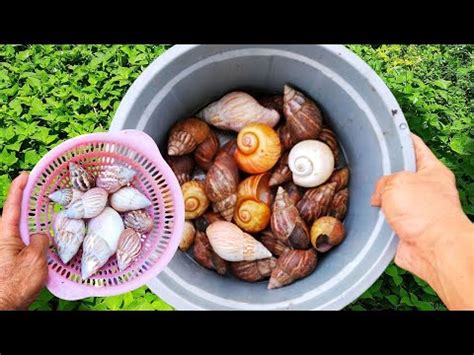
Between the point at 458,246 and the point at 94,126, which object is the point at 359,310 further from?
the point at 94,126

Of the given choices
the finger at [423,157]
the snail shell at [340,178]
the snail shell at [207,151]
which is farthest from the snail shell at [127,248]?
the finger at [423,157]

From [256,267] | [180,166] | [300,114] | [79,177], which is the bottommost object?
[256,267]

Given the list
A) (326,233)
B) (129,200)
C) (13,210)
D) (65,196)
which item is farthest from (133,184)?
(326,233)

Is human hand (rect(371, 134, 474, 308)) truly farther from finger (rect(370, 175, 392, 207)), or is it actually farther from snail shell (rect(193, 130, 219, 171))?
snail shell (rect(193, 130, 219, 171))

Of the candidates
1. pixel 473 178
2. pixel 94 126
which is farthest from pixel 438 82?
pixel 94 126

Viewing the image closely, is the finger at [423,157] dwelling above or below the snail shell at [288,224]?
above

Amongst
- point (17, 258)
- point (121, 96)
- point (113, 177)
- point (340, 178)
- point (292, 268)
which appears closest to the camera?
point (17, 258)

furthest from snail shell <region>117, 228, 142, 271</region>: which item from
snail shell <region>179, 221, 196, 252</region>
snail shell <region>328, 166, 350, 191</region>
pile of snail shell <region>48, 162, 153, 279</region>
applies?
snail shell <region>328, 166, 350, 191</region>

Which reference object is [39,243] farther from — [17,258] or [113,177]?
[113,177]

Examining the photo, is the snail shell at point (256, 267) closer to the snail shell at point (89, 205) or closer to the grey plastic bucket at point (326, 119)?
the grey plastic bucket at point (326, 119)
